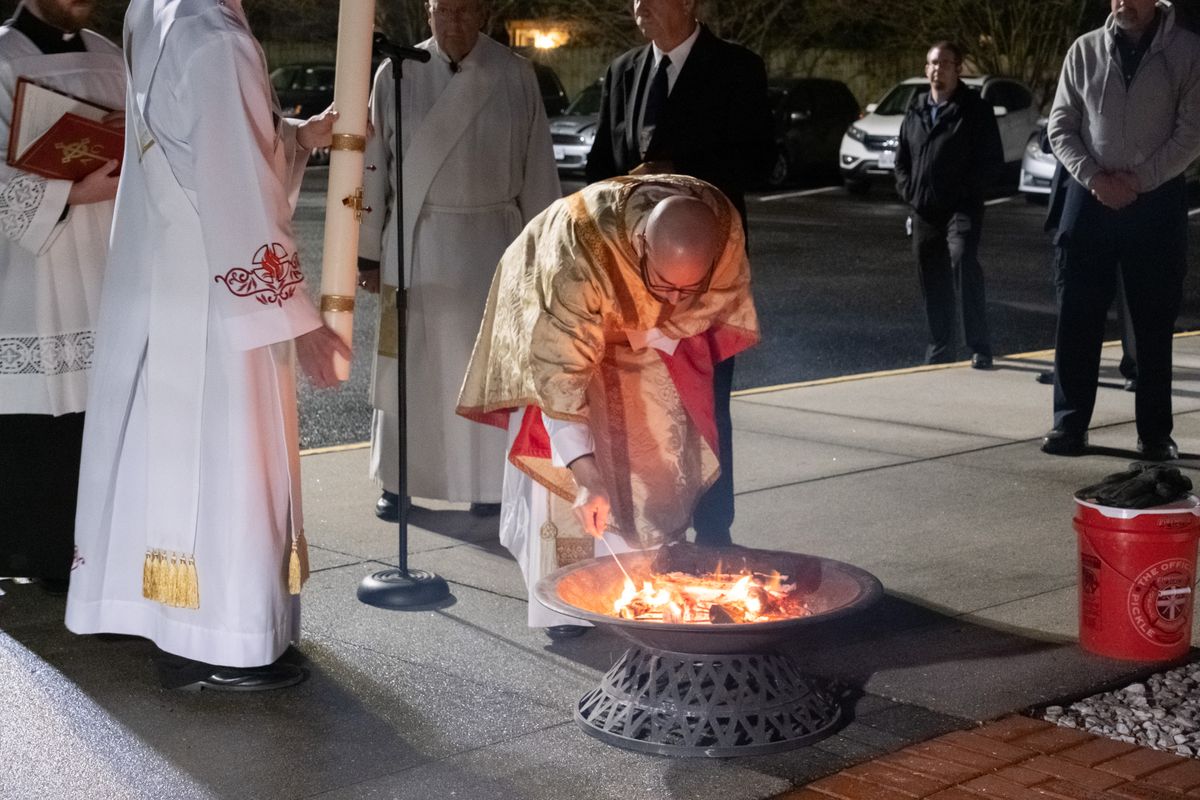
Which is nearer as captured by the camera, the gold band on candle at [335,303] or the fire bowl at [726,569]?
the fire bowl at [726,569]

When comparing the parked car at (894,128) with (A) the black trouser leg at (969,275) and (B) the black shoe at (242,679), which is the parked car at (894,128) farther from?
(B) the black shoe at (242,679)

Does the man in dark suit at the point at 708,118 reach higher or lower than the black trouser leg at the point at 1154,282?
higher

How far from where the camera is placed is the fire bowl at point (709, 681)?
4.35 m

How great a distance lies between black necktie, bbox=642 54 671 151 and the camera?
246 inches

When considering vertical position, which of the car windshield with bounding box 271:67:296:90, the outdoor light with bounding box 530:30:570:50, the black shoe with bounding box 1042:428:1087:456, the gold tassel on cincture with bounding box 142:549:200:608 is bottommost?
the black shoe with bounding box 1042:428:1087:456

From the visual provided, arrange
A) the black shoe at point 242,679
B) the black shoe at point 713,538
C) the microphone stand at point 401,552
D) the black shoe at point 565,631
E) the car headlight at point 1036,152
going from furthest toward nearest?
the car headlight at point 1036,152 → the black shoe at point 713,538 → the microphone stand at point 401,552 → the black shoe at point 565,631 → the black shoe at point 242,679

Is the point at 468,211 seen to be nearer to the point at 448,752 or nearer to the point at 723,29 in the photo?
the point at 448,752

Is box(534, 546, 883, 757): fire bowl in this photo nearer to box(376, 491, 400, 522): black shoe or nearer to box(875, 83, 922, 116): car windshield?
box(376, 491, 400, 522): black shoe

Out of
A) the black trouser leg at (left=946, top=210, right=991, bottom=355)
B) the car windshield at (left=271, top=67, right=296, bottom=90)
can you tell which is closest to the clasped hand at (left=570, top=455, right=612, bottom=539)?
the black trouser leg at (left=946, top=210, right=991, bottom=355)

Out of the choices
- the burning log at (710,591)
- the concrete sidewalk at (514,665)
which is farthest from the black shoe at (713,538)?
the burning log at (710,591)

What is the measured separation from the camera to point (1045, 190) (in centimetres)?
2231

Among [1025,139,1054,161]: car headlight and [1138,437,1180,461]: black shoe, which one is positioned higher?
[1025,139,1054,161]: car headlight

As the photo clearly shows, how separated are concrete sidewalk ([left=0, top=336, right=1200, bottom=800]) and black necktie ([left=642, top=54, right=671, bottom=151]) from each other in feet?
5.07

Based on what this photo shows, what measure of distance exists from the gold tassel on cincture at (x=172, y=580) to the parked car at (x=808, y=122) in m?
21.2
